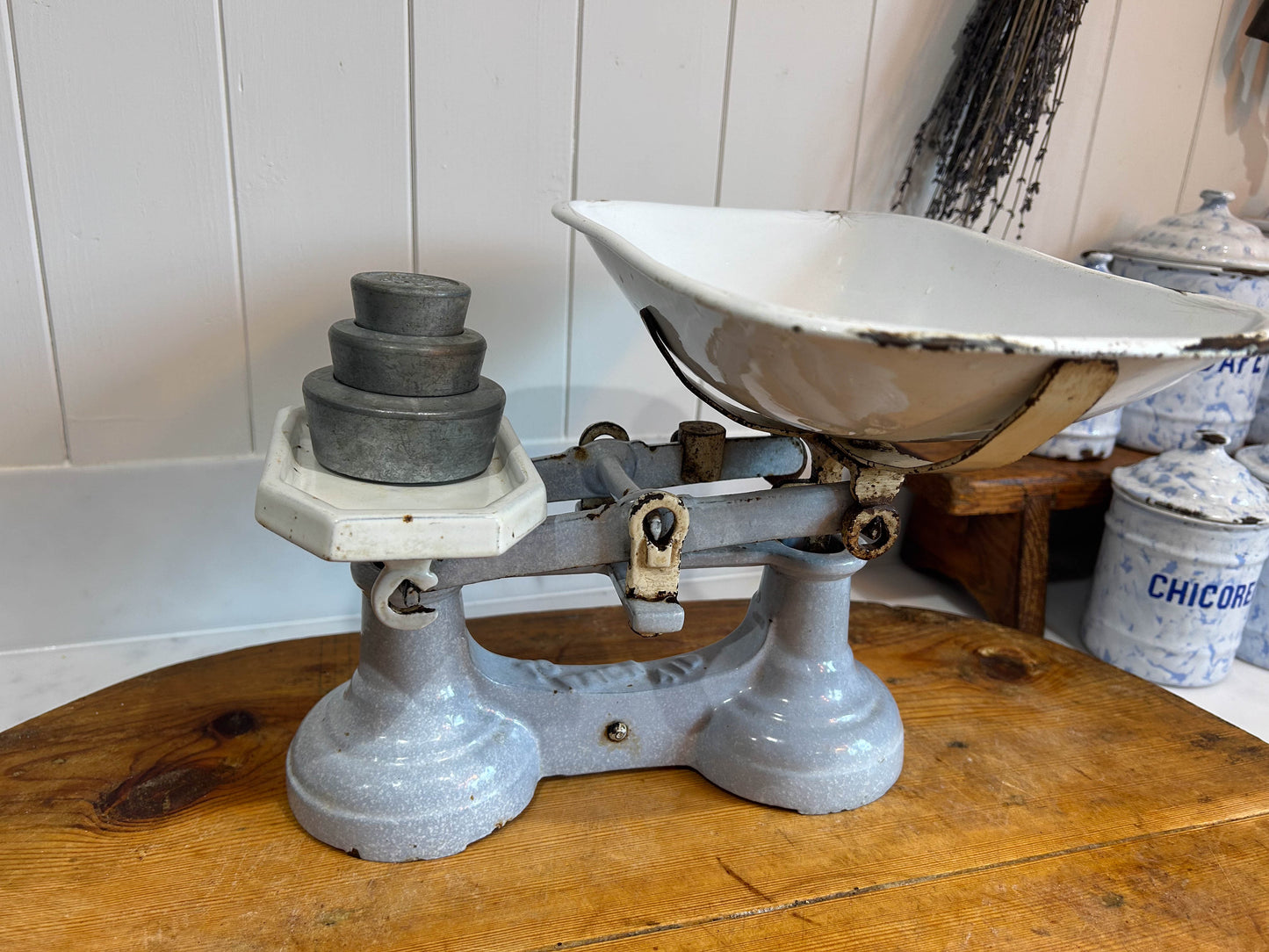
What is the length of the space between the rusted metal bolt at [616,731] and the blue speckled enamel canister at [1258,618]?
903 millimetres

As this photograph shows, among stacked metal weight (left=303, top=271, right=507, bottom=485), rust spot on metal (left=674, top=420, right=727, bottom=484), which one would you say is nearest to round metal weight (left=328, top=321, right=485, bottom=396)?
stacked metal weight (left=303, top=271, right=507, bottom=485)

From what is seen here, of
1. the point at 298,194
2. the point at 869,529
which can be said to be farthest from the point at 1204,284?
the point at 298,194

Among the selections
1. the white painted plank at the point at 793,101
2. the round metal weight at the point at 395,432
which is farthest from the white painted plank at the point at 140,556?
the white painted plank at the point at 793,101

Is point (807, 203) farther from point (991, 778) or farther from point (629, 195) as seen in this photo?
point (991, 778)

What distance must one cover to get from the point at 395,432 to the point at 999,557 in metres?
0.89

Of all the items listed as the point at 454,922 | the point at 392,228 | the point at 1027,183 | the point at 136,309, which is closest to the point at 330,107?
the point at 392,228

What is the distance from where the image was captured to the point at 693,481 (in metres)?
0.89

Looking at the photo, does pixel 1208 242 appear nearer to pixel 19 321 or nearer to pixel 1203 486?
pixel 1203 486

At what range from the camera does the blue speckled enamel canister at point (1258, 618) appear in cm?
125

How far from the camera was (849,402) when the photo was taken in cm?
60

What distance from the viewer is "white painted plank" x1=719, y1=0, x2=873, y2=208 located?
1.10 meters

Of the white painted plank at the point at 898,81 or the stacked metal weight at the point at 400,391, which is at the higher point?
the white painted plank at the point at 898,81

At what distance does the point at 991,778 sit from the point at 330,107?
0.91 metres

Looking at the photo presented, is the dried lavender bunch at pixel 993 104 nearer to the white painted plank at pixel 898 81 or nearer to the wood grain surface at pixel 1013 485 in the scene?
the white painted plank at pixel 898 81
